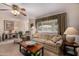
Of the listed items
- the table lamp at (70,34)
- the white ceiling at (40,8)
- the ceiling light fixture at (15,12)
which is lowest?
the table lamp at (70,34)

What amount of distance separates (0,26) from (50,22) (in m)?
0.87

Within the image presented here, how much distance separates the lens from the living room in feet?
8.00

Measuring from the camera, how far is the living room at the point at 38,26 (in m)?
2.44

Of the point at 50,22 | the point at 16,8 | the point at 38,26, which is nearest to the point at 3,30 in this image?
the point at 16,8

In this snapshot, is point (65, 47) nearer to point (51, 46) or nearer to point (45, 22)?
point (51, 46)

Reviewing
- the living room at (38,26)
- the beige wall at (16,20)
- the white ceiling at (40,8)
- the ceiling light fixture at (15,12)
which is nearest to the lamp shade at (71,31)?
the living room at (38,26)

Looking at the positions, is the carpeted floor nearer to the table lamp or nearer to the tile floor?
the tile floor

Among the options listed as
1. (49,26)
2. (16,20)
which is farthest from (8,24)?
(49,26)

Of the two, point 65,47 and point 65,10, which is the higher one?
point 65,10

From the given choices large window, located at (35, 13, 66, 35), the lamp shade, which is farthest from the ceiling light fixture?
the lamp shade

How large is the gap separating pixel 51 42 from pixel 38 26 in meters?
0.36

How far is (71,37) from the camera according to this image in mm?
2447

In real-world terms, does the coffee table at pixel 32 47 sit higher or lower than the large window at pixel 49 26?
lower

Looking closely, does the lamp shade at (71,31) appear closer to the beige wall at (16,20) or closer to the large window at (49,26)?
the large window at (49,26)
